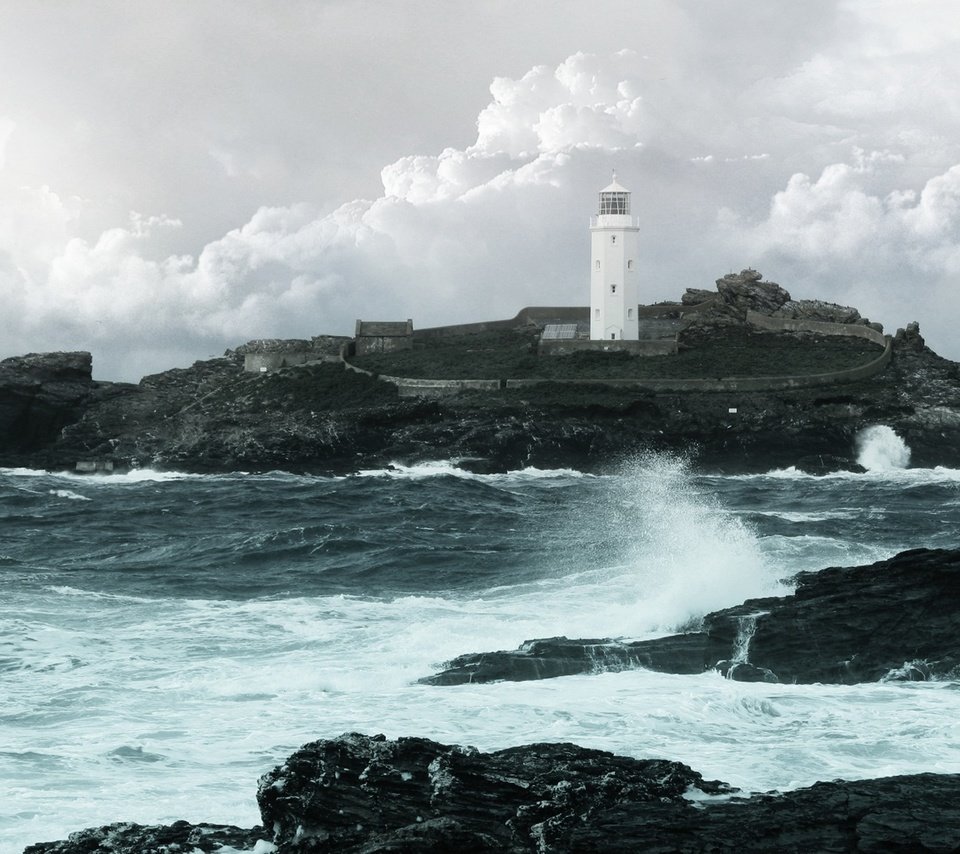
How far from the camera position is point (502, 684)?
59.7ft

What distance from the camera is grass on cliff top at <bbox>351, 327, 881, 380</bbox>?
201ft

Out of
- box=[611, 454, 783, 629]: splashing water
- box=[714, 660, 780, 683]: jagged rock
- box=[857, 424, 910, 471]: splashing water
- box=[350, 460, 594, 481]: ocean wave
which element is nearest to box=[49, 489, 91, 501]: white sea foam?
box=[350, 460, 594, 481]: ocean wave

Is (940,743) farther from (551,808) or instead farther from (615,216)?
(615,216)

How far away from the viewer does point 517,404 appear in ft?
187

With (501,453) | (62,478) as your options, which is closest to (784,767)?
(501,453)

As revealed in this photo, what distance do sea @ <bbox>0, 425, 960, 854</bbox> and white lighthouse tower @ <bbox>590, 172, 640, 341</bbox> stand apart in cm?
2269

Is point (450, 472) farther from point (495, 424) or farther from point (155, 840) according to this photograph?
point (155, 840)

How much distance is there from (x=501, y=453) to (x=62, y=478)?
16251 millimetres

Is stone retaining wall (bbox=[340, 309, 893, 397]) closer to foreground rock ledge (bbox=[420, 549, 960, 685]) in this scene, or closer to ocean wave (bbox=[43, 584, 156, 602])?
ocean wave (bbox=[43, 584, 156, 602])

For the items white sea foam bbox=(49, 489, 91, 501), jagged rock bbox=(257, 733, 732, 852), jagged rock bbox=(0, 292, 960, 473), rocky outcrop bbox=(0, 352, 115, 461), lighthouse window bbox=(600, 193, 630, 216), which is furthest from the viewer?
lighthouse window bbox=(600, 193, 630, 216)

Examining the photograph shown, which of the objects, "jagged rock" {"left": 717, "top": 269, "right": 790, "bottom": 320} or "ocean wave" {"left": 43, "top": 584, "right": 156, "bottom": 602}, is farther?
"jagged rock" {"left": 717, "top": 269, "right": 790, "bottom": 320}

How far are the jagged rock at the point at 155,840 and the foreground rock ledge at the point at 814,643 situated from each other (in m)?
6.56

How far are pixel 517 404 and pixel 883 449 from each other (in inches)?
555

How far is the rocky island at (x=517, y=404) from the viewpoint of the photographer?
54031mm
